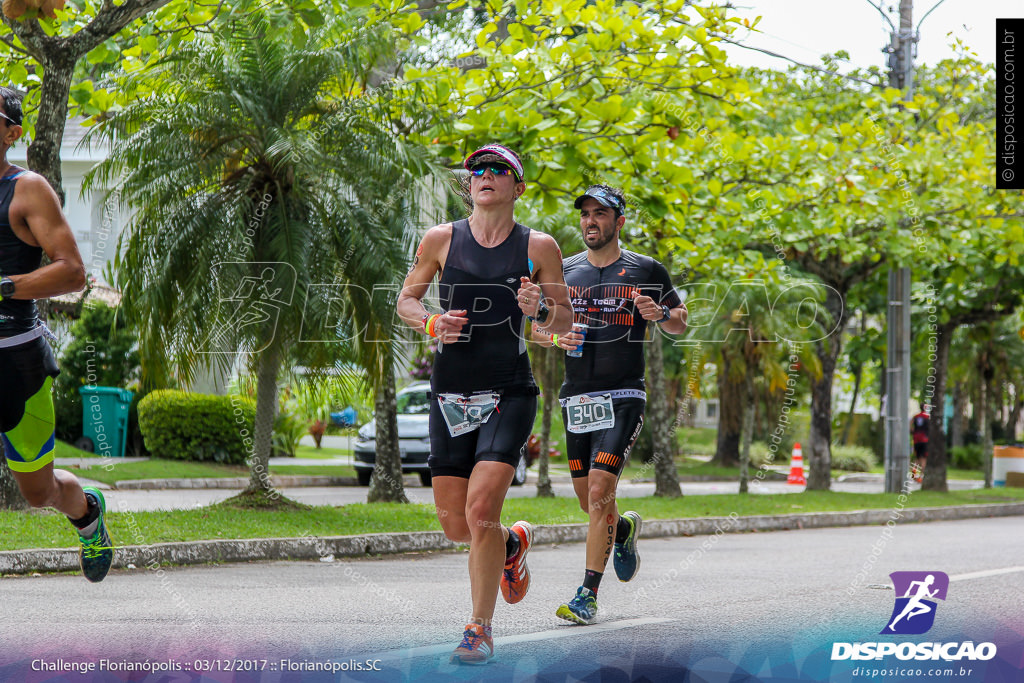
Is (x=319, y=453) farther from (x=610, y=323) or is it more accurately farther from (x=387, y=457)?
(x=610, y=323)

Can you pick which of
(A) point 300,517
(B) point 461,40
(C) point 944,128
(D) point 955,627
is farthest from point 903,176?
(D) point 955,627

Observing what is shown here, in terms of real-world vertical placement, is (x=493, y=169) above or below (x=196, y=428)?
above

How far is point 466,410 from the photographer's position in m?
4.78

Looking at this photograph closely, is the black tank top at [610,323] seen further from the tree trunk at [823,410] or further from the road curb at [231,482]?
the tree trunk at [823,410]

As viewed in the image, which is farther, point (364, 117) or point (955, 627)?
point (364, 117)

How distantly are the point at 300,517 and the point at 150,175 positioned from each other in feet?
12.0

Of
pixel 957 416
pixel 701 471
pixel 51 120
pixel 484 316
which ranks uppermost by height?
pixel 51 120

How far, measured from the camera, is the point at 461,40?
48.0 ft

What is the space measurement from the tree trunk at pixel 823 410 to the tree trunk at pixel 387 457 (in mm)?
9696

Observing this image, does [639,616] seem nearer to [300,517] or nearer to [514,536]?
[514,536]

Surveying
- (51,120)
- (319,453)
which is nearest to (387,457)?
(51,120)

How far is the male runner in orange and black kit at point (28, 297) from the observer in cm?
446

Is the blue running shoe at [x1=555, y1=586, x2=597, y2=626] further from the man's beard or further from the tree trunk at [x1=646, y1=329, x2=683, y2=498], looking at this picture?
the tree trunk at [x1=646, y1=329, x2=683, y2=498]

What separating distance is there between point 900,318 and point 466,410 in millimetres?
15353
